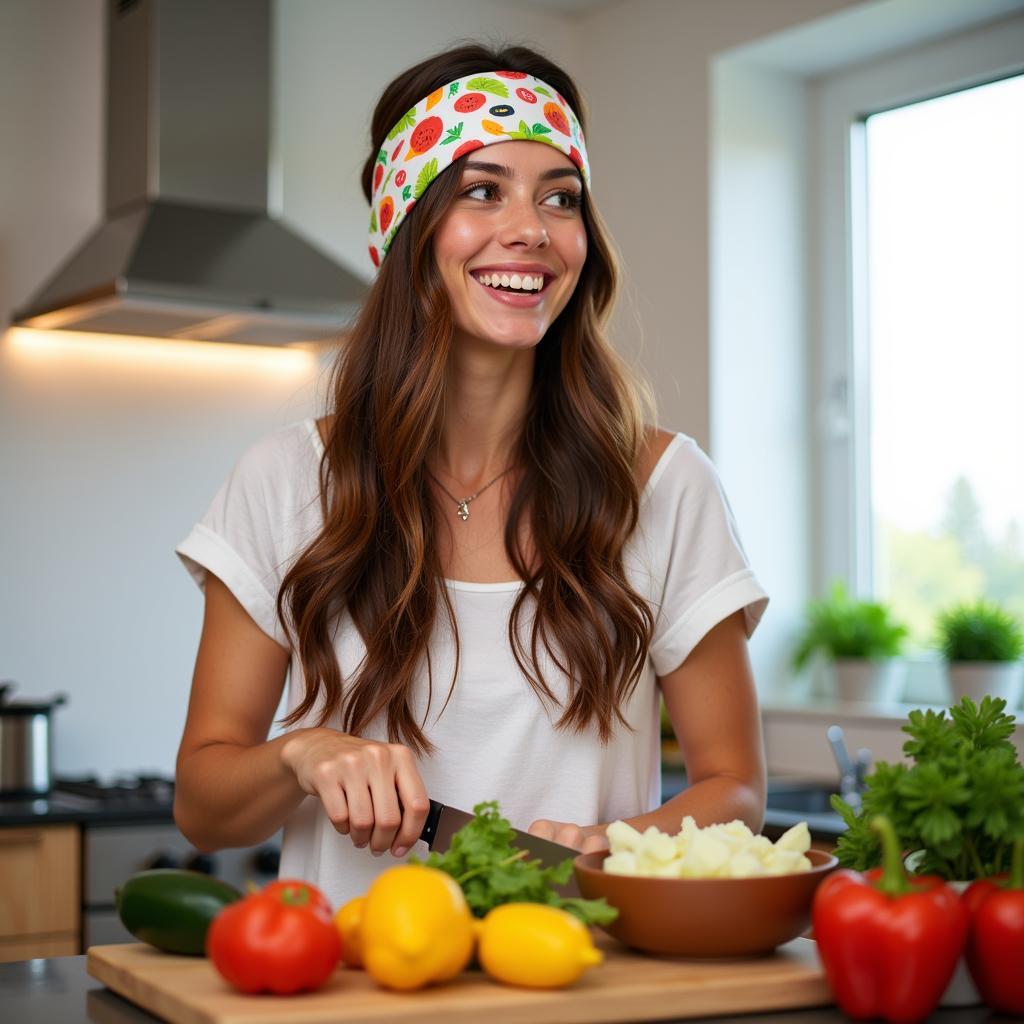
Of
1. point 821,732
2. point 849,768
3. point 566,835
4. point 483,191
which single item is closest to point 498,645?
point 566,835

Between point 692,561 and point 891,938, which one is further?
point 692,561

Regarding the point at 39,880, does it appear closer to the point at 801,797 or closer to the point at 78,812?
the point at 78,812

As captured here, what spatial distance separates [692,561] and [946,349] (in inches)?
80.9

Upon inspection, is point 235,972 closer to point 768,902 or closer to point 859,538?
point 768,902

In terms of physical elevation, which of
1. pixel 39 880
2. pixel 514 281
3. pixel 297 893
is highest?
pixel 514 281

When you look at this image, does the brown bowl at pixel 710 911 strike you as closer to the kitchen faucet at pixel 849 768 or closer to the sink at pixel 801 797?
the kitchen faucet at pixel 849 768

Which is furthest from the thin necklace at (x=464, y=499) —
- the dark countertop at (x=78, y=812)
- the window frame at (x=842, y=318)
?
the window frame at (x=842, y=318)

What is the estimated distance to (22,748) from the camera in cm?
307

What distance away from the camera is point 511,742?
1584mm

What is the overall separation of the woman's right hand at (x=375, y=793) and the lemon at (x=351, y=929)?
0.46ft

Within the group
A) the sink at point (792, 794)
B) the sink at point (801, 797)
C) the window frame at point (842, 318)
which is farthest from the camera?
the window frame at point (842, 318)

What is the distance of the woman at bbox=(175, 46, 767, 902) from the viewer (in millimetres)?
1584

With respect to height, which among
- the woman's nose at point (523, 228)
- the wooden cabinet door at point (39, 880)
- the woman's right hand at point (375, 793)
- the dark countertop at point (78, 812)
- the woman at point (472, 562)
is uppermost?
the woman's nose at point (523, 228)

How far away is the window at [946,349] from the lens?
337cm
